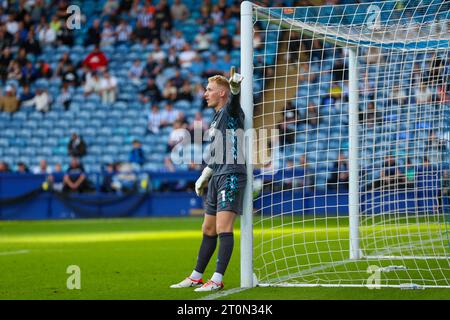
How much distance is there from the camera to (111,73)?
2744 centimetres

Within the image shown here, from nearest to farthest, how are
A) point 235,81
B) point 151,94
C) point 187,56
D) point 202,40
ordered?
point 235,81
point 151,94
point 187,56
point 202,40

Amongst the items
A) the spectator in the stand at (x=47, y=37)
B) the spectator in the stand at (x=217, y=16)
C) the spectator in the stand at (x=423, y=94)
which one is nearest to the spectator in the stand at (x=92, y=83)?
the spectator in the stand at (x=47, y=37)

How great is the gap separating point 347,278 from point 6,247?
6832 mm

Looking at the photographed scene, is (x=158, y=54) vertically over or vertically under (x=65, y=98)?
over

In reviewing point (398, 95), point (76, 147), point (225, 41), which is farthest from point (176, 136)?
point (398, 95)

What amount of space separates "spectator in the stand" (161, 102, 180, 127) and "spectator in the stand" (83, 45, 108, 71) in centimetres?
292

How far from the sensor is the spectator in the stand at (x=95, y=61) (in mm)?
27375

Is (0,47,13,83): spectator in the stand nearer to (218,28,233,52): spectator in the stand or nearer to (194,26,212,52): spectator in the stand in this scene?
(194,26,212,52): spectator in the stand

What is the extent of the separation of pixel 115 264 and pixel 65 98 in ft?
56.5

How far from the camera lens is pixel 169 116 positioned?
84.1 feet

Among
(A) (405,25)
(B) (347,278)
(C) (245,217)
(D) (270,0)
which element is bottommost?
→ (B) (347,278)

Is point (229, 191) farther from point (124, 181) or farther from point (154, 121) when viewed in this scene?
point (154, 121)
